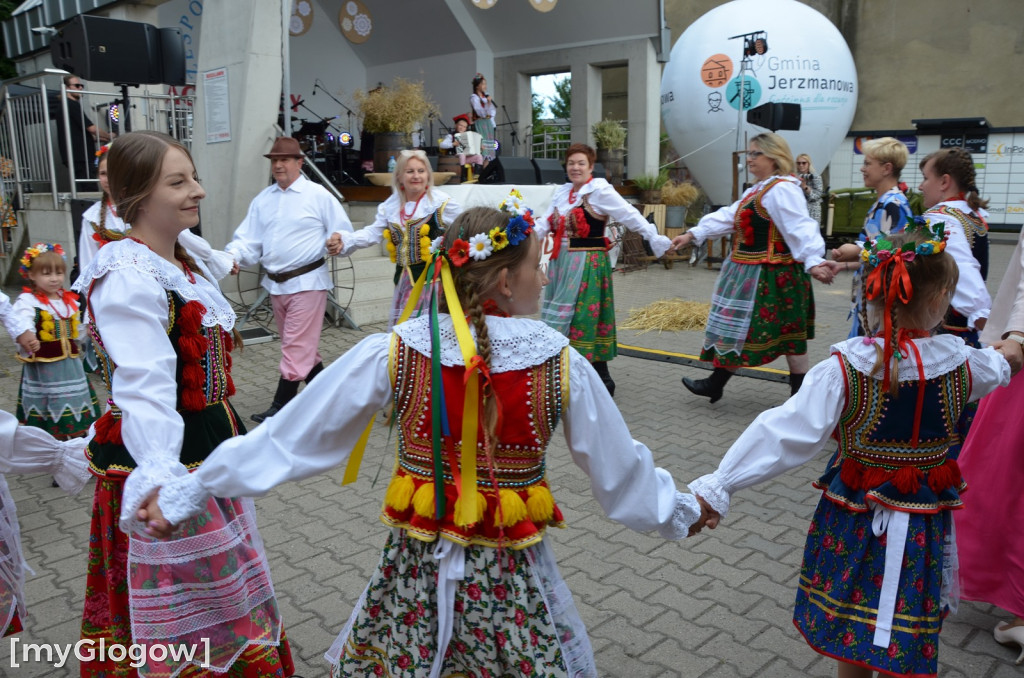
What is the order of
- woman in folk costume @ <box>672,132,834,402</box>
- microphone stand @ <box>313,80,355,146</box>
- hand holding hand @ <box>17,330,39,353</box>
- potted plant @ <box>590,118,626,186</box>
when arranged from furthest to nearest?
microphone stand @ <box>313,80,355,146</box>, potted plant @ <box>590,118,626,186</box>, woman in folk costume @ <box>672,132,834,402</box>, hand holding hand @ <box>17,330,39,353</box>

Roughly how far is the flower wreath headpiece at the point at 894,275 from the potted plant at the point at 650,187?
12.9m

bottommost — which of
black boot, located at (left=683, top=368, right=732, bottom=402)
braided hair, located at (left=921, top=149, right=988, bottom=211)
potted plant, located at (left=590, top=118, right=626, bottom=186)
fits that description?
black boot, located at (left=683, top=368, right=732, bottom=402)

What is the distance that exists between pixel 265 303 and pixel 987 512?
8.15 m

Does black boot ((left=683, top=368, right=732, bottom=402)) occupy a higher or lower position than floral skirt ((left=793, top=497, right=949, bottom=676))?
lower

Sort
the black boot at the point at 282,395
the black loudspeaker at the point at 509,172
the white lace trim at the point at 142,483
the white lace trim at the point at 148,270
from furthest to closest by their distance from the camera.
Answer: the black loudspeaker at the point at 509,172 < the black boot at the point at 282,395 < the white lace trim at the point at 148,270 < the white lace trim at the point at 142,483

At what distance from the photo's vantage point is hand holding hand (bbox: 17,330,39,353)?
4.11 m

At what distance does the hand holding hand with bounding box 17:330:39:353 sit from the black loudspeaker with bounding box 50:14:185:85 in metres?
3.80

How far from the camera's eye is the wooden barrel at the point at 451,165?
41.6ft

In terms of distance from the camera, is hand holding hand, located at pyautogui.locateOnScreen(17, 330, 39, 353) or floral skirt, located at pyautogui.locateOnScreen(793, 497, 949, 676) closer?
floral skirt, located at pyautogui.locateOnScreen(793, 497, 949, 676)

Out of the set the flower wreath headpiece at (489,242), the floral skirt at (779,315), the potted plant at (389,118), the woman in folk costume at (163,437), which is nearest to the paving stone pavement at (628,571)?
the floral skirt at (779,315)

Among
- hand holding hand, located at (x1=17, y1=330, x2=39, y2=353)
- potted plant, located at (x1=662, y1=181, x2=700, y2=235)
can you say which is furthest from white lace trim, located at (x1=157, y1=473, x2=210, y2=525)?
potted plant, located at (x1=662, y1=181, x2=700, y2=235)

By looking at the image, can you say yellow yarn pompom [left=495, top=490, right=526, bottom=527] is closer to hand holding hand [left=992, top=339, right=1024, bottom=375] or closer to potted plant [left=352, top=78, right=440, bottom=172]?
hand holding hand [left=992, top=339, right=1024, bottom=375]

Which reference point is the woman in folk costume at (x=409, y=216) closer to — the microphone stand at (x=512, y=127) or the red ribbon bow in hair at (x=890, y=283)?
the red ribbon bow in hair at (x=890, y=283)

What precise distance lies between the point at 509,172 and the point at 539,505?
430 inches
